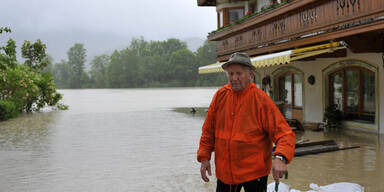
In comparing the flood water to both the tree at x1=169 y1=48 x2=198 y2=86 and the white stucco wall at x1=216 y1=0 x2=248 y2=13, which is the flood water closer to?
the white stucco wall at x1=216 y1=0 x2=248 y2=13

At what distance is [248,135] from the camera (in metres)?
3.40

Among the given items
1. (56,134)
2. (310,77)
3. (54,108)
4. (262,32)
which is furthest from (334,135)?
(54,108)

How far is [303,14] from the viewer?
527 inches

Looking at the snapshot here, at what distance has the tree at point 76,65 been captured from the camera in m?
163

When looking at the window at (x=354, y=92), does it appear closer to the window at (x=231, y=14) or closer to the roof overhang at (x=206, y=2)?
the window at (x=231, y=14)

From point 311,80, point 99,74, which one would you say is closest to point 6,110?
point 311,80

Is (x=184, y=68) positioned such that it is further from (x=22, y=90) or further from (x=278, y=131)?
(x=278, y=131)

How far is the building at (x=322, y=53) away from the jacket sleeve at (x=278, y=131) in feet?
24.4

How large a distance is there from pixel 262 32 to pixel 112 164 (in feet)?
30.9

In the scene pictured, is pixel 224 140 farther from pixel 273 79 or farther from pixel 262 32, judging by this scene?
pixel 273 79

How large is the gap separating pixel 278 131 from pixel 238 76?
0.58 m

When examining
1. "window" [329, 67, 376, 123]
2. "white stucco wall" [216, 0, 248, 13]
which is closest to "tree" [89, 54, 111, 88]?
"white stucco wall" [216, 0, 248, 13]

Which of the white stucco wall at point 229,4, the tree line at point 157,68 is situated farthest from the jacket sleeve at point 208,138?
the tree line at point 157,68

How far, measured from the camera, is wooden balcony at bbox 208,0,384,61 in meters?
10.2
